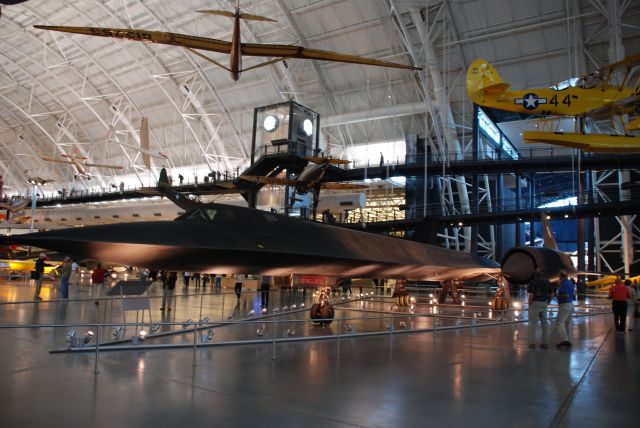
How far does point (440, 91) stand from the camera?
27328 millimetres

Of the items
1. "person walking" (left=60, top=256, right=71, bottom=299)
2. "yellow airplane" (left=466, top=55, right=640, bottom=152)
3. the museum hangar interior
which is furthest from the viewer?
"yellow airplane" (left=466, top=55, right=640, bottom=152)

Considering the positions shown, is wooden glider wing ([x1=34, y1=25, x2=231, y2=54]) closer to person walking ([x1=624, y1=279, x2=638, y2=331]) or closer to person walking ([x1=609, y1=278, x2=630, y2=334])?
person walking ([x1=609, y1=278, x2=630, y2=334])

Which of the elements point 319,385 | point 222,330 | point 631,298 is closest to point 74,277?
point 222,330

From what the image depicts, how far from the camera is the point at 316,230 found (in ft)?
29.7

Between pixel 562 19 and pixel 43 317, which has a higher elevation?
pixel 562 19

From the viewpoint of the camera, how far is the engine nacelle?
11906mm

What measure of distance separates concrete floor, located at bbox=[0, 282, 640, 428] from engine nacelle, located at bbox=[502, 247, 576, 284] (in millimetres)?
3489

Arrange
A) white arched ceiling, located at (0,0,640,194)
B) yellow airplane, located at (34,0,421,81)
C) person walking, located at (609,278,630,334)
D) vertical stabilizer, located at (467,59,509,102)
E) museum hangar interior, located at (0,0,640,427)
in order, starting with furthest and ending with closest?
white arched ceiling, located at (0,0,640,194), vertical stabilizer, located at (467,59,509,102), yellow airplane, located at (34,0,421,81), person walking, located at (609,278,630,334), museum hangar interior, located at (0,0,640,427)

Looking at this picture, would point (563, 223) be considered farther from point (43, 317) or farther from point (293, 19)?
point (43, 317)

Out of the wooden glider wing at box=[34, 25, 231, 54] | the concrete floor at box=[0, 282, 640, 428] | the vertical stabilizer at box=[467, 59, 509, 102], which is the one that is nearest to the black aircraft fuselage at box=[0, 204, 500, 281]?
the concrete floor at box=[0, 282, 640, 428]

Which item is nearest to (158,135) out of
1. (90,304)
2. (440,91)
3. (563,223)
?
(440,91)

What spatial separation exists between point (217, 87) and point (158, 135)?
9.80 metres

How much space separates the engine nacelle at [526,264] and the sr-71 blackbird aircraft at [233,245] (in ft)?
8.84

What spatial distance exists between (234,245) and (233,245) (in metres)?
0.02
